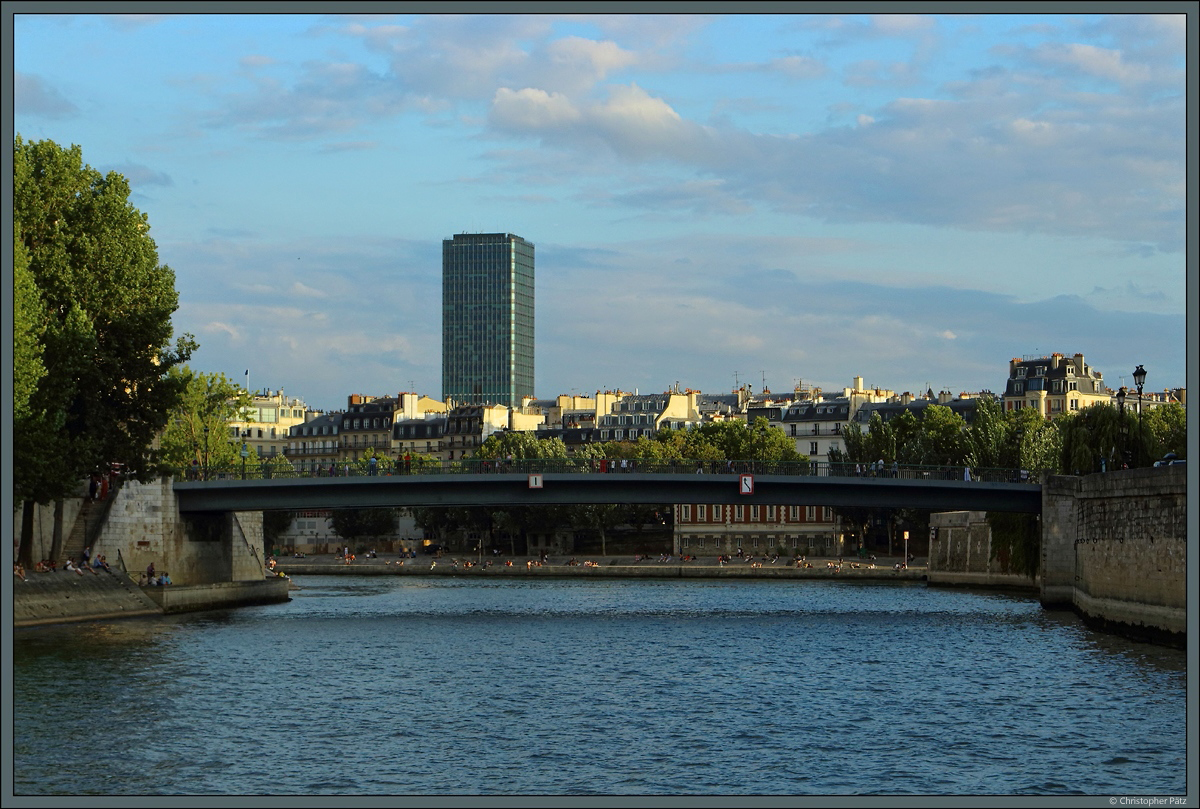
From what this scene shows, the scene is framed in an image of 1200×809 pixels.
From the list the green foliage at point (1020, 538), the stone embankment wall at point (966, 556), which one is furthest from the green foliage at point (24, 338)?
the stone embankment wall at point (966, 556)

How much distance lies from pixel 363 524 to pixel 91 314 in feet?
350

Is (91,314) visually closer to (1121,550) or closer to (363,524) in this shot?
(1121,550)

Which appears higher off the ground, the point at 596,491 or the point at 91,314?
the point at 91,314

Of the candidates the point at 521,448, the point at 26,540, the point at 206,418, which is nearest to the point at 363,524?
the point at 521,448

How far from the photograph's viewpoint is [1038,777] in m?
31.1

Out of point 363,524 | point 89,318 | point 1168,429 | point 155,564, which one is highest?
point 89,318

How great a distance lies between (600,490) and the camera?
75000 millimetres

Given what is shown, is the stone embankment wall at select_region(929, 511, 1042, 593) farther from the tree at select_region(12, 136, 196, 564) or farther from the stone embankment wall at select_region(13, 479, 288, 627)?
the tree at select_region(12, 136, 196, 564)

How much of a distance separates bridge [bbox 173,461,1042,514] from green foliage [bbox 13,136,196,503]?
25.6ft

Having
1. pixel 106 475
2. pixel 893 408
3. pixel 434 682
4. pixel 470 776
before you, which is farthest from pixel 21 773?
pixel 893 408

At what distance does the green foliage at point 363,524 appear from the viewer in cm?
17088

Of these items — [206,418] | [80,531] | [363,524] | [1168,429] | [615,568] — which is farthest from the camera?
[363,524]

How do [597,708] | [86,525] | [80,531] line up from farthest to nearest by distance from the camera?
[86,525]
[80,531]
[597,708]

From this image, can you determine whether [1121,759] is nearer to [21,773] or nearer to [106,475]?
[21,773]
